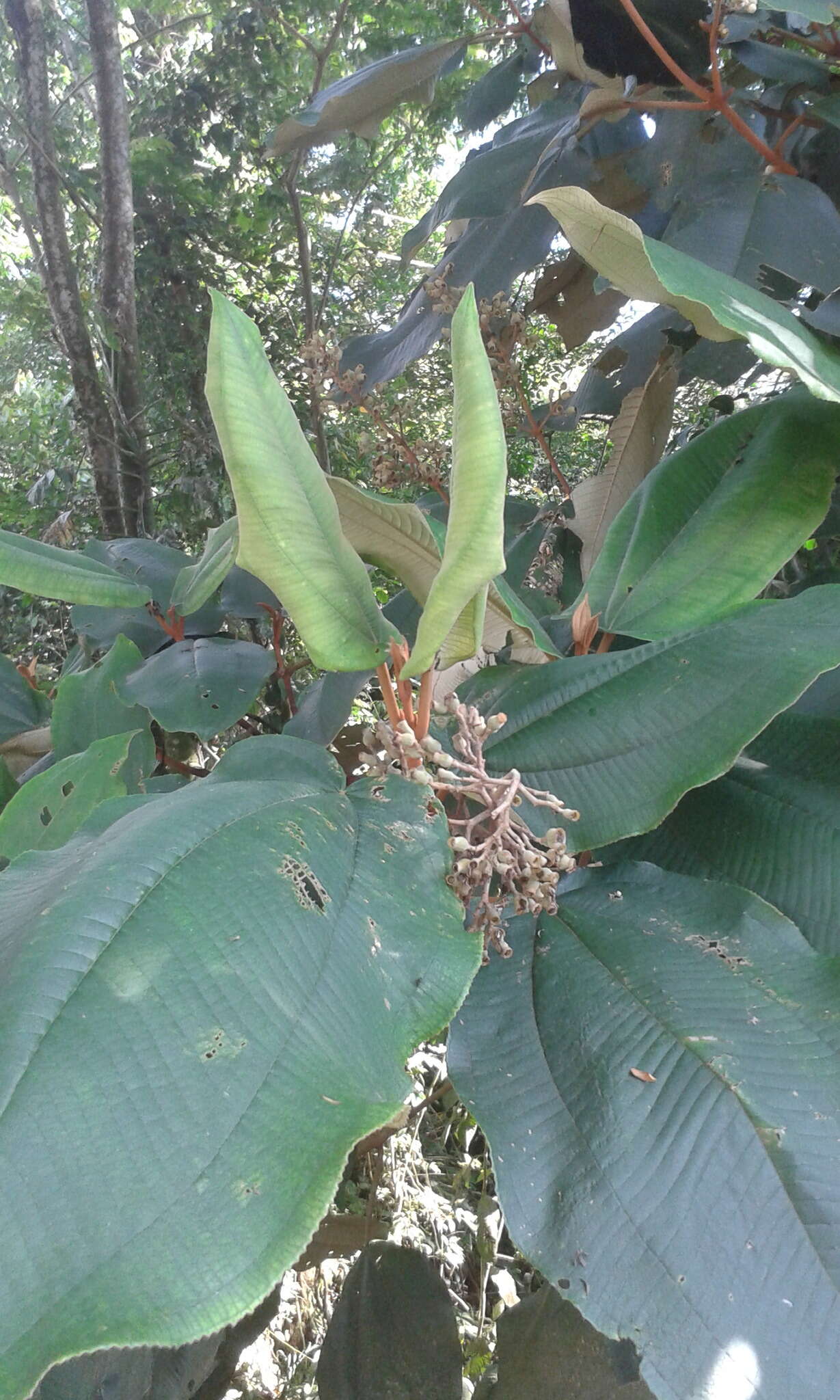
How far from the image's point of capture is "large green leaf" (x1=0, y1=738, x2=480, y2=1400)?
9.4 inches

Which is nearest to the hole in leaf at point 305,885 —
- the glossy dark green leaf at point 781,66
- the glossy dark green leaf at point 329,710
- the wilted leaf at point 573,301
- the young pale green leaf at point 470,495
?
the young pale green leaf at point 470,495

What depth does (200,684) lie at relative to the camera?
2.57 feet

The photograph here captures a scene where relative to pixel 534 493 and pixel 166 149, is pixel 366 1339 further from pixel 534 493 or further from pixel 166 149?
pixel 166 149

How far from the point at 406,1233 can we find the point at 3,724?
117cm

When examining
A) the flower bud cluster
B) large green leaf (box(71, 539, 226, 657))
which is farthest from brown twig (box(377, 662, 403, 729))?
large green leaf (box(71, 539, 226, 657))

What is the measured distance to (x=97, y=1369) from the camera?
0.66 meters

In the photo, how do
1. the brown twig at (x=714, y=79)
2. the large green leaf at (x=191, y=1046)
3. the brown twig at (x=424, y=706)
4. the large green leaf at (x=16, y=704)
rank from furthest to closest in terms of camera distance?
the large green leaf at (x=16, y=704), the brown twig at (x=714, y=79), the brown twig at (x=424, y=706), the large green leaf at (x=191, y=1046)

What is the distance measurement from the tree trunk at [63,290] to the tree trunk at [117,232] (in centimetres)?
5

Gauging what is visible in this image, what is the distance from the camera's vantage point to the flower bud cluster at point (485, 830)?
40 cm

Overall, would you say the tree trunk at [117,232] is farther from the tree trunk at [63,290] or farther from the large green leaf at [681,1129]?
the large green leaf at [681,1129]

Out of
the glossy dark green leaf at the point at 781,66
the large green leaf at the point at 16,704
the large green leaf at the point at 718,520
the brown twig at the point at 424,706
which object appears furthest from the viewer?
the large green leaf at the point at 16,704

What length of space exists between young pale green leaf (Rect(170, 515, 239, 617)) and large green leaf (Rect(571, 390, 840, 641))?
30 centimetres

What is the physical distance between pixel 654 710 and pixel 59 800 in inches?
16.3

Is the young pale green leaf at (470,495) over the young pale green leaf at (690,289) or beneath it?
beneath
